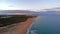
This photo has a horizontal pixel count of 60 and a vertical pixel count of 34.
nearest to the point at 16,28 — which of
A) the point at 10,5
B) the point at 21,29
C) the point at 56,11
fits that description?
the point at 21,29

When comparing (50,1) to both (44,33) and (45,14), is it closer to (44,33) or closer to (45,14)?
(45,14)

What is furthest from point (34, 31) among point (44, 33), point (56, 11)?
point (56, 11)

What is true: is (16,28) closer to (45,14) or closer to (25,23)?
(25,23)

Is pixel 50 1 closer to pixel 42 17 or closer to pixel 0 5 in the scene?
pixel 42 17

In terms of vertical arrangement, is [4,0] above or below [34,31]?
above

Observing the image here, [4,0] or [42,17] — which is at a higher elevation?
[4,0]

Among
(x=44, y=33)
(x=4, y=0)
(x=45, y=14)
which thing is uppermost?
(x=4, y=0)
